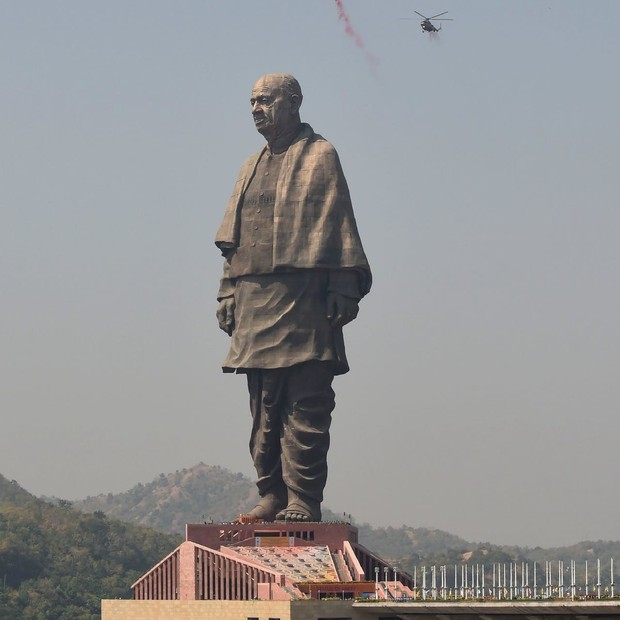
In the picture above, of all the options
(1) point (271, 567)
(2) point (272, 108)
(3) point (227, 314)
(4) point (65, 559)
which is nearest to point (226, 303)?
(3) point (227, 314)

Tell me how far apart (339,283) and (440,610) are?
12.5m

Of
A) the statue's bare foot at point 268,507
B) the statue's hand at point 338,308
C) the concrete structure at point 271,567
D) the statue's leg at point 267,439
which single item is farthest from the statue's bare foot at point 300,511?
the statue's hand at point 338,308

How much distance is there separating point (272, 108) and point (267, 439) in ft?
35.3

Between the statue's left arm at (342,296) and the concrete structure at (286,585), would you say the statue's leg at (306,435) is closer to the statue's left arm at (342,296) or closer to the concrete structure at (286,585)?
the concrete structure at (286,585)

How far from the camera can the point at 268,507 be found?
7069 centimetres

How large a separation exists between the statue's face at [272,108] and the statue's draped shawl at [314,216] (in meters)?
0.74

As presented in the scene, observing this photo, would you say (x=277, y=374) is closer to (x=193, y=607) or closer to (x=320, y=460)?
(x=320, y=460)

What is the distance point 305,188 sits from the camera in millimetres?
70438

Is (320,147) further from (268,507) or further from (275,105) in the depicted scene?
(268,507)

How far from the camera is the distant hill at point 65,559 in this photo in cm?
11306

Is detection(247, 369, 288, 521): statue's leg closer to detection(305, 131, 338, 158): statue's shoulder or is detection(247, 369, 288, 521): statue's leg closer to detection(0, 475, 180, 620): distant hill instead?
detection(305, 131, 338, 158): statue's shoulder

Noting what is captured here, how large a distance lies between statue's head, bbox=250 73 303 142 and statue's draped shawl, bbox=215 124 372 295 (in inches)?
28.1

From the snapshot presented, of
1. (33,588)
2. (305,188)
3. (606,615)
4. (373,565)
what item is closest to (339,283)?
→ (305,188)

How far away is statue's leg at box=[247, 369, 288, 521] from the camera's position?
70.2 meters
